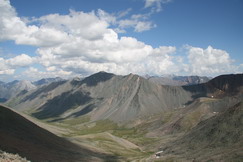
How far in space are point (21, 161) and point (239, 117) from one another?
366ft

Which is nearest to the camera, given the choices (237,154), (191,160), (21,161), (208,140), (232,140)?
(21,161)

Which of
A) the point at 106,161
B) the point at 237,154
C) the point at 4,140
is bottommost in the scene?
the point at 106,161

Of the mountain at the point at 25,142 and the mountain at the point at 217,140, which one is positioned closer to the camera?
the mountain at the point at 25,142

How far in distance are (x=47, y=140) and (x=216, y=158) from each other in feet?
190

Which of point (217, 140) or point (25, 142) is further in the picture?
point (217, 140)

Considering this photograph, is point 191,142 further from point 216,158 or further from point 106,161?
point 106,161

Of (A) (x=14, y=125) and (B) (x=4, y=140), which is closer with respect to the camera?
(B) (x=4, y=140)

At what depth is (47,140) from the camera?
8550 centimetres

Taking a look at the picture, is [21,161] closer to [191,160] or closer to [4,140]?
[4,140]

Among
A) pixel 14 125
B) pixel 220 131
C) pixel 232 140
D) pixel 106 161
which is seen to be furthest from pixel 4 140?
A: pixel 220 131

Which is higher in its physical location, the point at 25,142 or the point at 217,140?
the point at 25,142

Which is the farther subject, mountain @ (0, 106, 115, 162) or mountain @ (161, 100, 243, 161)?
mountain @ (161, 100, 243, 161)

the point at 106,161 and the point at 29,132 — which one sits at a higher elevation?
the point at 29,132

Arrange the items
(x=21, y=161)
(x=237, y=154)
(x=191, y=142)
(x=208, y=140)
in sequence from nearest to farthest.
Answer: (x=21, y=161) → (x=237, y=154) → (x=208, y=140) → (x=191, y=142)
